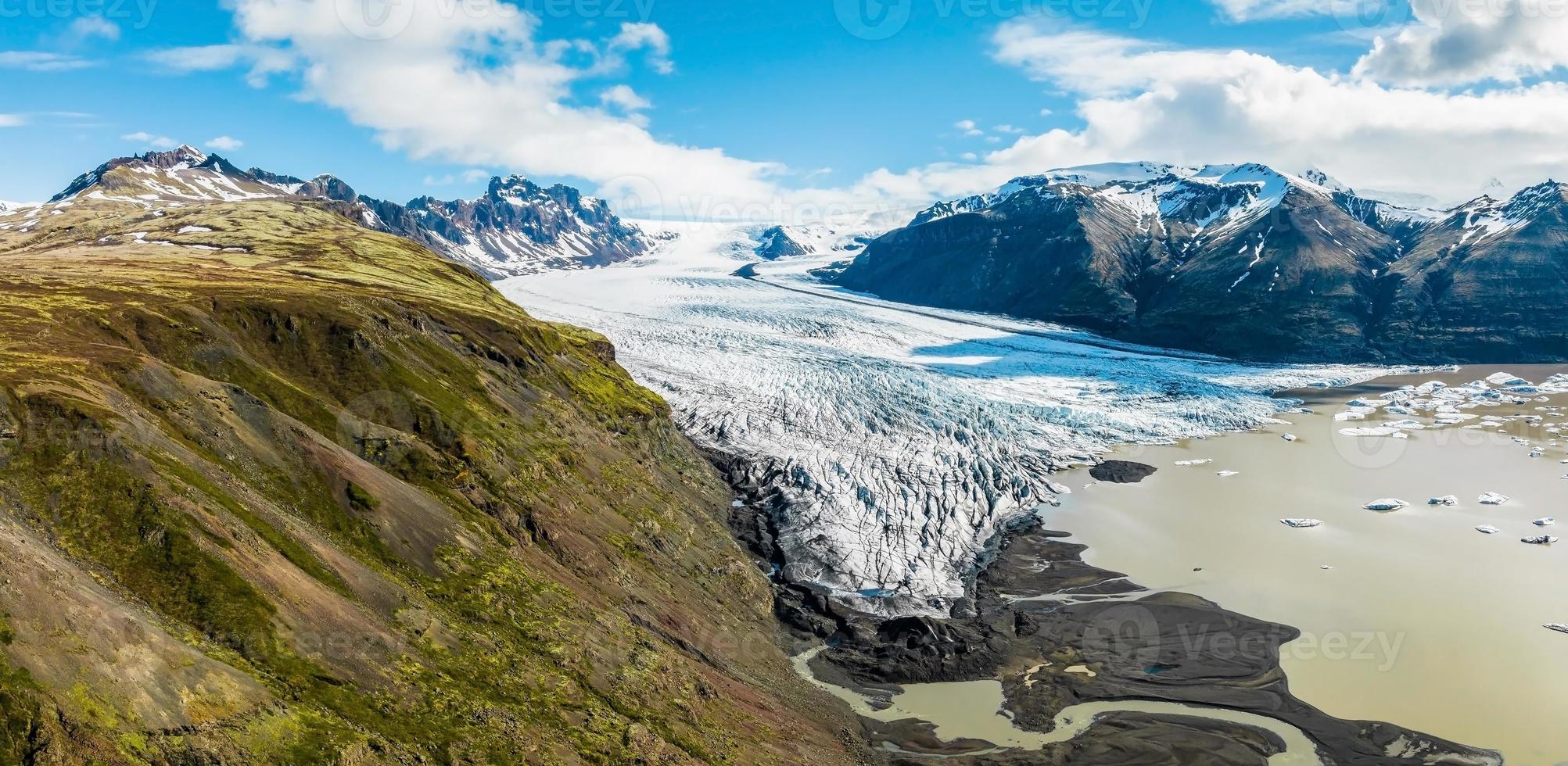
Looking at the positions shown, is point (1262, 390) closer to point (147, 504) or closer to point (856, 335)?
point (856, 335)

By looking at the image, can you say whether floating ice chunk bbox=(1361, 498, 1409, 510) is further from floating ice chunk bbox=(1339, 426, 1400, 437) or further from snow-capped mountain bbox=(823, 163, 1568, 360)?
snow-capped mountain bbox=(823, 163, 1568, 360)

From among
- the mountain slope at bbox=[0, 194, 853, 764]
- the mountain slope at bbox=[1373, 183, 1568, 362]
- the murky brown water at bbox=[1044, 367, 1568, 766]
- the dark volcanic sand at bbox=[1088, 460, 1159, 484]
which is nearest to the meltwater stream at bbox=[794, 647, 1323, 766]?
the mountain slope at bbox=[0, 194, 853, 764]

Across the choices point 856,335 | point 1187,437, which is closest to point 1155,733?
point 1187,437

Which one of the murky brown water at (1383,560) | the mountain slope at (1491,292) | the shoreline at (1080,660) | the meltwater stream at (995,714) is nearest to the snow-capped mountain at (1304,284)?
the mountain slope at (1491,292)

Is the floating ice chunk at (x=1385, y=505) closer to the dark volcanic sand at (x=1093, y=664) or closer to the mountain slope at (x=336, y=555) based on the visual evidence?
the dark volcanic sand at (x=1093, y=664)

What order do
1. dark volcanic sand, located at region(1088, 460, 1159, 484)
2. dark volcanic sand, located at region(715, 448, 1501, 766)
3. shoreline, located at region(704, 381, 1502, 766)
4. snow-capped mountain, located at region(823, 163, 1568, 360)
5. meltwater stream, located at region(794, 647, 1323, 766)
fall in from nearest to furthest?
dark volcanic sand, located at region(715, 448, 1501, 766)
shoreline, located at region(704, 381, 1502, 766)
meltwater stream, located at region(794, 647, 1323, 766)
dark volcanic sand, located at region(1088, 460, 1159, 484)
snow-capped mountain, located at region(823, 163, 1568, 360)

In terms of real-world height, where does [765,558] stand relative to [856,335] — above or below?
below
